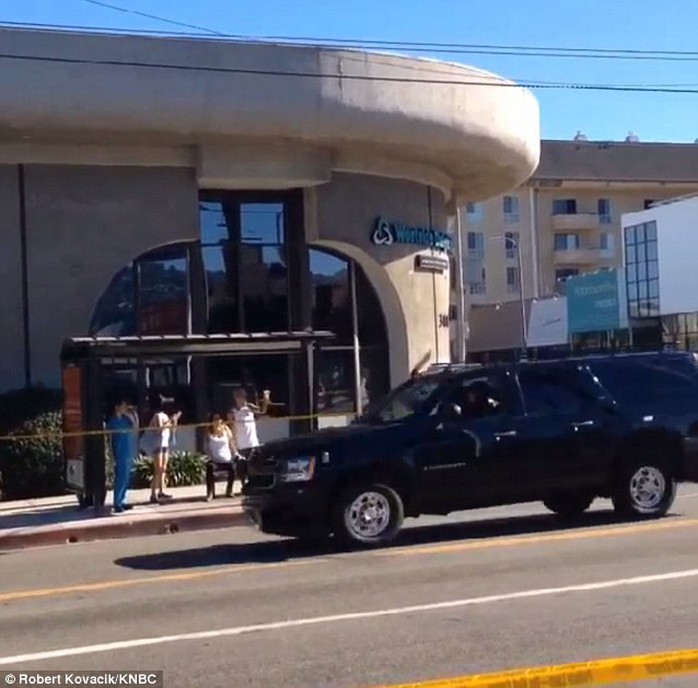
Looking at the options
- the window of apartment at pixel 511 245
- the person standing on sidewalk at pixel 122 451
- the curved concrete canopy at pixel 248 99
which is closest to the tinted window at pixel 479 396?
the person standing on sidewalk at pixel 122 451

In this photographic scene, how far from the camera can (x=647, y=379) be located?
16141mm

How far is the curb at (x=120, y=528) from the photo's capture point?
56.7 ft

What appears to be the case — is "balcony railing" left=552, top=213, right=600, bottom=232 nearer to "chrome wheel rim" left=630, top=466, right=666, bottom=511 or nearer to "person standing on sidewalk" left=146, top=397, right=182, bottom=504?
"person standing on sidewalk" left=146, top=397, right=182, bottom=504

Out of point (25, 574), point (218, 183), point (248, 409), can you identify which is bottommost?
point (25, 574)

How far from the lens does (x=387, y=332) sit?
27.8 m

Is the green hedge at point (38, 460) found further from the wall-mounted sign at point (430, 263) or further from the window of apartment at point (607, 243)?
the window of apartment at point (607, 243)

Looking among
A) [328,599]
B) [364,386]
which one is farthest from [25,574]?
[364,386]

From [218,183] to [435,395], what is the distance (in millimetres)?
11076

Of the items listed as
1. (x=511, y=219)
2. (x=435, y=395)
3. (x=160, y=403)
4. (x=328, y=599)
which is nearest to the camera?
(x=328, y=599)

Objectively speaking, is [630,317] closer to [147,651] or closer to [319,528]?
[319,528]

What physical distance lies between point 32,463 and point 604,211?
66.6m

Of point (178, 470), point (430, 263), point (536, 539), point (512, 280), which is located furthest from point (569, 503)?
point (512, 280)

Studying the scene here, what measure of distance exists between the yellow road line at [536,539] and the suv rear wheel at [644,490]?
0.44m

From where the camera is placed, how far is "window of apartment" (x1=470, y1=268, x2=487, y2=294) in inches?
3265
